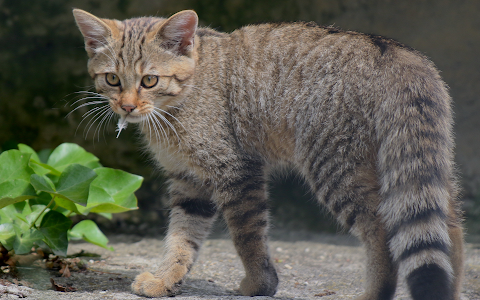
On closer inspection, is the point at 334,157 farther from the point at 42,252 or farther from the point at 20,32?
the point at 20,32

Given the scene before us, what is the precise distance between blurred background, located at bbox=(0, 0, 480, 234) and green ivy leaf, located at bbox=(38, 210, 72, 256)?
1.95 metres

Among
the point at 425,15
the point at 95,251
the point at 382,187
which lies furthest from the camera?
the point at 425,15

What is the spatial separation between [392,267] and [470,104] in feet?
10.4

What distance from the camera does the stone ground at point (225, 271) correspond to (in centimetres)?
292

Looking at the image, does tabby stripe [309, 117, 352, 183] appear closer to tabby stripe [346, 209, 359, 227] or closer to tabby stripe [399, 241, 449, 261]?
tabby stripe [346, 209, 359, 227]

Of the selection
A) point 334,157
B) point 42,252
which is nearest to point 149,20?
point 334,157

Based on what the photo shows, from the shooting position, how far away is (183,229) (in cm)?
322

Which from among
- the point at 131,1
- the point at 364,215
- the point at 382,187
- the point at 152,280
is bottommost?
the point at 152,280

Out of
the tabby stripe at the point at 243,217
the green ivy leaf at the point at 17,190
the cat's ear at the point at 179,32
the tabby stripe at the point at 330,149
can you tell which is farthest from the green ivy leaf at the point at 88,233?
the tabby stripe at the point at 330,149

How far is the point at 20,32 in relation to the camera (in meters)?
4.96

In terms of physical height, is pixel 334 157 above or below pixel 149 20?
below

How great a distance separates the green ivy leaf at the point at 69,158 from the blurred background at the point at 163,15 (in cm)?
121

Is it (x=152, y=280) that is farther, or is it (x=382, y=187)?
(x=152, y=280)

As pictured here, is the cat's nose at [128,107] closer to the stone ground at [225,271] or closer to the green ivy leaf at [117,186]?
the green ivy leaf at [117,186]
